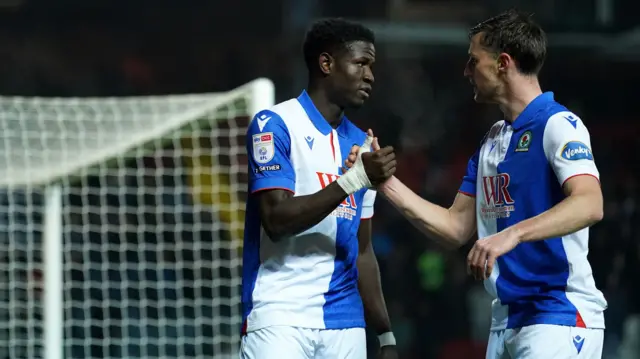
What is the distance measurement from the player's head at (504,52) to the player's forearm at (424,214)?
0.42 metres

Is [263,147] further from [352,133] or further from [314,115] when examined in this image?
[352,133]

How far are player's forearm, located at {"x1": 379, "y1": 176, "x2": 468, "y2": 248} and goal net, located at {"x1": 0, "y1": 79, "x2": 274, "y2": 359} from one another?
1.89 metres

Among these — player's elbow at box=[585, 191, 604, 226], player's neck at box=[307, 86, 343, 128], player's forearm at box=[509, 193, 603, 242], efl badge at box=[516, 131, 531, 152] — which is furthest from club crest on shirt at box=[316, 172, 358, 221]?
player's elbow at box=[585, 191, 604, 226]

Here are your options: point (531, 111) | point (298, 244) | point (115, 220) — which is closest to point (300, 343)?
point (298, 244)

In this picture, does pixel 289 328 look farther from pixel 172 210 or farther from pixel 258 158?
pixel 172 210

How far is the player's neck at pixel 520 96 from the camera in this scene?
128 inches

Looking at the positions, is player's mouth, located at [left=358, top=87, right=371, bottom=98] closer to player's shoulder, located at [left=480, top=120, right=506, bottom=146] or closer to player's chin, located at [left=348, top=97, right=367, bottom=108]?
player's chin, located at [left=348, top=97, right=367, bottom=108]

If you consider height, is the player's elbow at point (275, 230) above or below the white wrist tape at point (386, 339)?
above

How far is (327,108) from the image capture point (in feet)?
11.4

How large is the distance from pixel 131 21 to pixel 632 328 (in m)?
8.67

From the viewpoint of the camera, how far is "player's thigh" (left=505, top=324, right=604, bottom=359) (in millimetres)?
3033

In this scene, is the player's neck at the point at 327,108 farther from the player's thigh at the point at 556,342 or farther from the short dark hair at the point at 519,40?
the player's thigh at the point at 556,342

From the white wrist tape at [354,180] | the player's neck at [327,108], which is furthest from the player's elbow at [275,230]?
the player's neck at [327,108]

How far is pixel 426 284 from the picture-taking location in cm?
916
